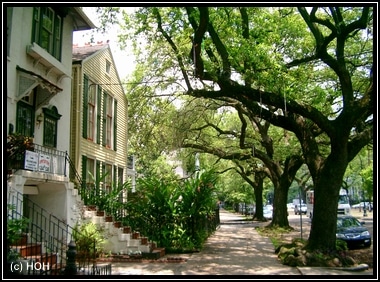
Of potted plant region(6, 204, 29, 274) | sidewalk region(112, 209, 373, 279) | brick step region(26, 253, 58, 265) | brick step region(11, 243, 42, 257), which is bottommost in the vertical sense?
sidewalk region(112, 209, 373, 279)

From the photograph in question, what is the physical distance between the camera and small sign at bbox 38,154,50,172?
39.1 feet

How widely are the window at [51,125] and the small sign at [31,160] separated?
2.76 metres

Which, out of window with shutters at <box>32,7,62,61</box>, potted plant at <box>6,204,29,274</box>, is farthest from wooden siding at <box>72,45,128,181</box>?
potted plant at <box>6,204,29,274</box>

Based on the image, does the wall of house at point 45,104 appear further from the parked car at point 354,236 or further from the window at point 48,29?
the parked car at point 354,236

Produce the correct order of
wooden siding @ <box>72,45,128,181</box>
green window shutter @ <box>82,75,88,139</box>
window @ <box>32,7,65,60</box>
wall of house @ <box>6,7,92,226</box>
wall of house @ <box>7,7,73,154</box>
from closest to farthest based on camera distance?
wall of house @ <box>6,7,92,226</box> < wall of house @ <box>7,7,73,154</box> < window @ <box>32,7,65,60</box> < wooden siding @ <box>72,45,128,181</box> < green window shutter @ <box>82,75,88,139</box>

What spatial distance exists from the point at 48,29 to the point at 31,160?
17.5 feet

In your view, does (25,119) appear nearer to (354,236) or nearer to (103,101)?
(103,101)

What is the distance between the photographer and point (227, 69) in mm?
13961

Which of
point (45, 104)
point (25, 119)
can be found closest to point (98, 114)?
point (45, 104)

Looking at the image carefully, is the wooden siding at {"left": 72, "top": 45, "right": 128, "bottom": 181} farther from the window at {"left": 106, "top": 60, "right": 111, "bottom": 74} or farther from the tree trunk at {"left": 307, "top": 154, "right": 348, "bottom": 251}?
the tree trunk at {"left": 307, "top": 154, "right": 348, "bottom": 251}

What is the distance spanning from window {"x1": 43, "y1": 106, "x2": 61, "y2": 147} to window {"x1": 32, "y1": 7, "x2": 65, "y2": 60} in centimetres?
202

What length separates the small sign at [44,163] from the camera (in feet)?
39.1

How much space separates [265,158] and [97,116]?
12.3m

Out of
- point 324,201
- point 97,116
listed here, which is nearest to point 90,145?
point 97,116
